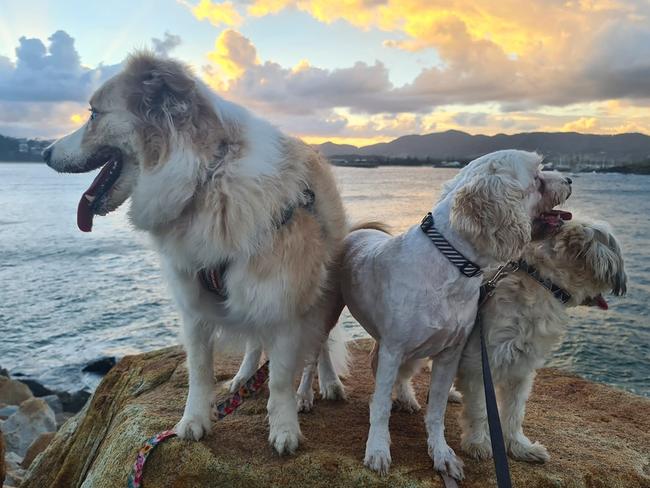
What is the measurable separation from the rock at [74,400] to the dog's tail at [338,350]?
693 centimetres

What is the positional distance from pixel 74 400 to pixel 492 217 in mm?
9305

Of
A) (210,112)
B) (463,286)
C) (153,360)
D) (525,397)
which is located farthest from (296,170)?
(153,360)

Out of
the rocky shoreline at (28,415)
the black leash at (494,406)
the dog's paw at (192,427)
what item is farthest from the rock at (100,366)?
the black leash at (494,406)

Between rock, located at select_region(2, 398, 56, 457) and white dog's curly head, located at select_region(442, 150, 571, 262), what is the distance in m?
8.05

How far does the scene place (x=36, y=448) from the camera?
7.77 metres

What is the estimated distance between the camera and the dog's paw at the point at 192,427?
383 centimetres

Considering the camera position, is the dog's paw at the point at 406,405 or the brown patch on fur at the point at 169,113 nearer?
the brown patch on fur at the point at 169,113

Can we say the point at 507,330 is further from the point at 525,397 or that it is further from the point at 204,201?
the point at 204,201

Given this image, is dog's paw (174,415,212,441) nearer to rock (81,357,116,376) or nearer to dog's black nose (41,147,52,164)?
dog's black nose (41,147,52,164)

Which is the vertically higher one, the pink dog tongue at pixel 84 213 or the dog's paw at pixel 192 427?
the pink dog tongue at pixel 84 213

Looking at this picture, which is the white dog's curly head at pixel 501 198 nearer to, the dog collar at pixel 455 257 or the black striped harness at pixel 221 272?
the dog collar at pixel 455 257

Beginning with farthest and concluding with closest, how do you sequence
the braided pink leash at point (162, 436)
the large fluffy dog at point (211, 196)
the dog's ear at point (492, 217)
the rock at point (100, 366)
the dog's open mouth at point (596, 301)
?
the rock at point (100, 366), the dog's open mouth at point (596, 301), the braided pink leash at point (162, 436), the large fluffy dog at point (211, 196), the dog's ear at point (492, 217)

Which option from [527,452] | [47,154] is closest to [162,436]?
[47,154]

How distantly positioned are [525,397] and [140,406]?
3.07 m
